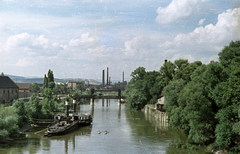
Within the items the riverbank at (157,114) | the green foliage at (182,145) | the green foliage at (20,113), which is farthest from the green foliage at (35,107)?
the green foliage at (182,145)

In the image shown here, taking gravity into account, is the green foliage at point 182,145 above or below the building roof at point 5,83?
below

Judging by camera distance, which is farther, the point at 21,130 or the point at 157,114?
the point at 157,114

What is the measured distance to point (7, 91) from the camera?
2776 inches

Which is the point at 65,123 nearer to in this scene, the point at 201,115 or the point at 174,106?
the point at 174,106

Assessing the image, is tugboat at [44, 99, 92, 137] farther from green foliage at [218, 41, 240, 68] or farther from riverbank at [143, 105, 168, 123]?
green foliage at [218, 41, 240, 68]

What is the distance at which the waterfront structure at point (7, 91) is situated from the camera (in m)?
68.4

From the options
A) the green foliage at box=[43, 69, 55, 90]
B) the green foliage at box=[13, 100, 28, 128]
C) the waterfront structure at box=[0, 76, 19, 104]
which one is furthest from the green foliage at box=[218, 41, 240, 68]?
the green foliage at box=[43, 69, 55, 90]

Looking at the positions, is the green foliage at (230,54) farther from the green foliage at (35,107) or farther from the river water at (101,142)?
the green foliage at (35,107)

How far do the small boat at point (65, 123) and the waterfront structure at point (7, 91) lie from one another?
17107 mm

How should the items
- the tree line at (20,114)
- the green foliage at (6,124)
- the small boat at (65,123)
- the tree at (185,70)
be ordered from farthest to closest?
1. the tree at (185,70)
2. the small boat at (65,123)
3. the tree line at (20,114)
4. the green foliage at (6,124)

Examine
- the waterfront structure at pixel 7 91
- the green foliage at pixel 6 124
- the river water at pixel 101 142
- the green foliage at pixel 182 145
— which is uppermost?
the waterfront structure at pixel 7 91

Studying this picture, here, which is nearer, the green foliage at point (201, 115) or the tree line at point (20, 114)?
the green foliage at point (201, 115)

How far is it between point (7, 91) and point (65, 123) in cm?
2354

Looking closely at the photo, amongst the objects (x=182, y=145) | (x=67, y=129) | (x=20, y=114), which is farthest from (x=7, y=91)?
(x=182, y=145)
